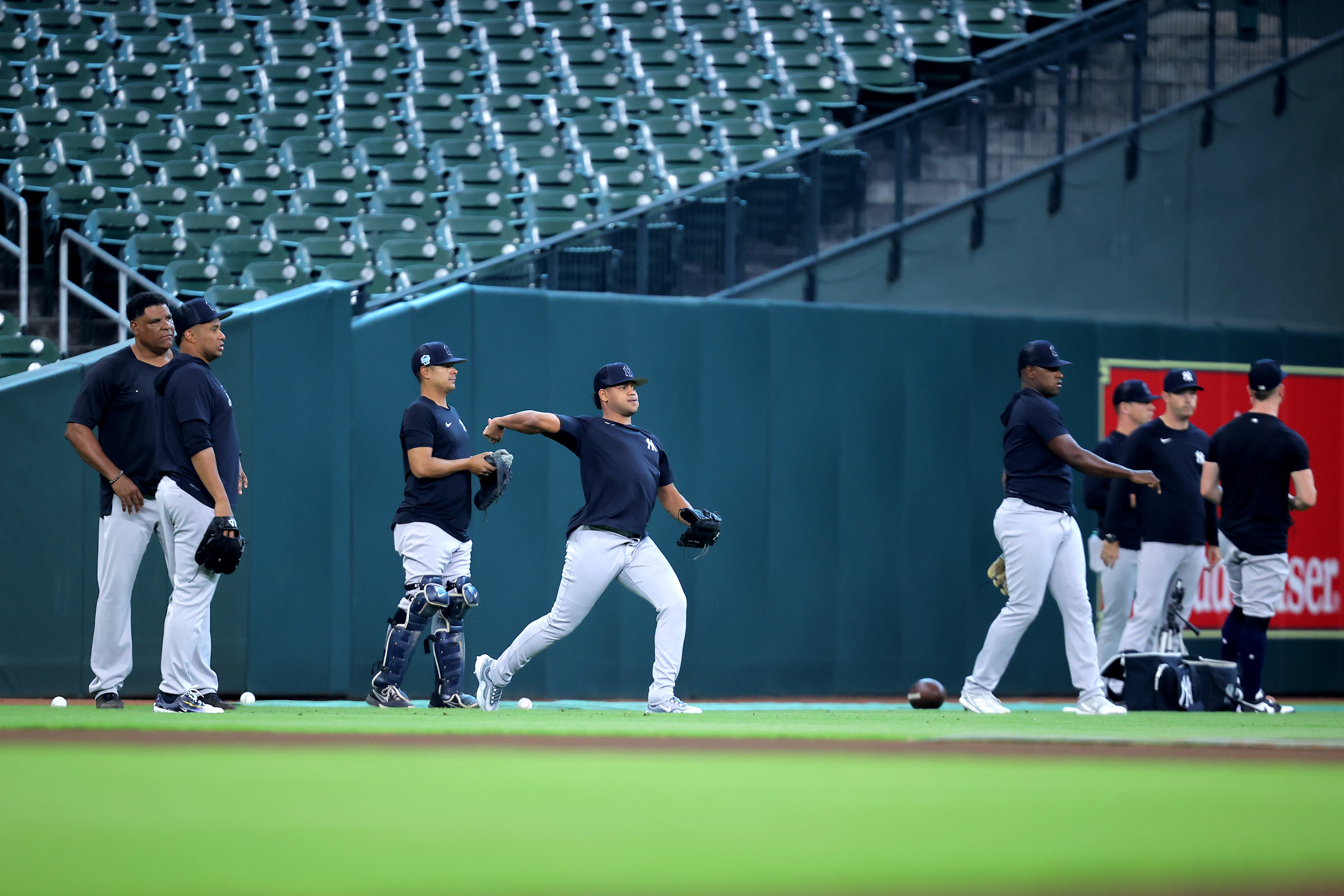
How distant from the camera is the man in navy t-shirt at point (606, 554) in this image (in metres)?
8.30

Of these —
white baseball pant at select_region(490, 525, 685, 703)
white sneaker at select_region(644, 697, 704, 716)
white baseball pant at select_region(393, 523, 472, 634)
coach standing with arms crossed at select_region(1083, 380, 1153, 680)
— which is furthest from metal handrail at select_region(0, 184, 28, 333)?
coach standing with arms crossed at select_region(1083, 380, 1153, 680)

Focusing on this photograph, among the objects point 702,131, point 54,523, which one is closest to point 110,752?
point 54,523

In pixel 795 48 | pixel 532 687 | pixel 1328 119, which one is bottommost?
pixel 532 687

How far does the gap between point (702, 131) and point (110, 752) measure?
12.1 meters

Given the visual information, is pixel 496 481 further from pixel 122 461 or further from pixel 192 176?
pixel 192 176

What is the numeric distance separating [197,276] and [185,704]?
601cm

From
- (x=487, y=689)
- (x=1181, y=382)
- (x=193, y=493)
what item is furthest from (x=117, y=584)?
(x=1181, y=382)

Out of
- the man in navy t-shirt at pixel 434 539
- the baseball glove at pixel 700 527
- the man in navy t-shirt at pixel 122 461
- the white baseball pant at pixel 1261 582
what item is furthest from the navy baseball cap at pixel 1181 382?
the man in navy t-shirt at pixel 122 461

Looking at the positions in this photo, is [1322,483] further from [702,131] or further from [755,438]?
[702,131]

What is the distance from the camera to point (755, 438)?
11.0 meters

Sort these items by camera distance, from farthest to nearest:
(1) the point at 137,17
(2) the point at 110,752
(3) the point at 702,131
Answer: (1) the point at 137,17 < (3) the point at 702,131 < (2) the point at 110,752

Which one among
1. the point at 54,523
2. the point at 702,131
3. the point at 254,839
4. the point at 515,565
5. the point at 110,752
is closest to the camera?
the point at 254,839

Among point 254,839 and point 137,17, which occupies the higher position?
point 137,17

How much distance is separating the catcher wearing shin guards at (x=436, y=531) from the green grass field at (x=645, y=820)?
2.27m
